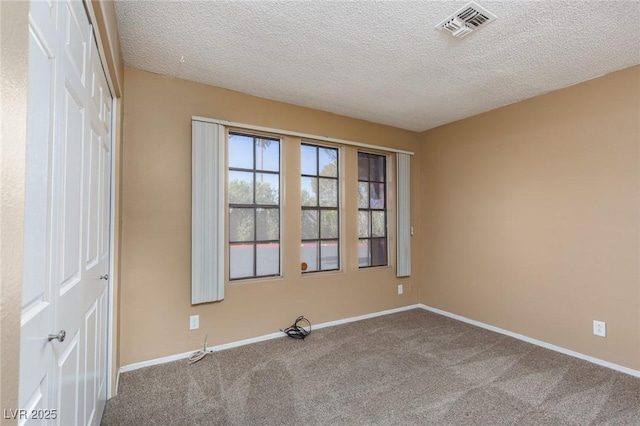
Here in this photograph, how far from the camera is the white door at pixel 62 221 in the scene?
0.81 meters

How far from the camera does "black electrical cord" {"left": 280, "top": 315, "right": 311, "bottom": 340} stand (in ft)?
10.7

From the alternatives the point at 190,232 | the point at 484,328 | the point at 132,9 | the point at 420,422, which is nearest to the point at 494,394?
the point at 420,422

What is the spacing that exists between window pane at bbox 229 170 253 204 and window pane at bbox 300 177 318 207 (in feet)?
2.04

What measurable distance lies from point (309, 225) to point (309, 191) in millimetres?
410

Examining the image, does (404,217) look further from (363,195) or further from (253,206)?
(253,206)

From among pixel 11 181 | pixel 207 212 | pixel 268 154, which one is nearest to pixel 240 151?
pixel 268 154

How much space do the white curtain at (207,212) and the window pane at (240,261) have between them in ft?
0.63

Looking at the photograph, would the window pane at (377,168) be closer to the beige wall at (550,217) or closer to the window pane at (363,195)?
the window pane at (363,195)

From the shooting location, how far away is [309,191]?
366cm

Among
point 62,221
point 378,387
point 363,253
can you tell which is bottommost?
point 378,387

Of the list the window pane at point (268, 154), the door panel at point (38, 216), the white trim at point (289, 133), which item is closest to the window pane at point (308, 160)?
the white trim at point (289, 133)

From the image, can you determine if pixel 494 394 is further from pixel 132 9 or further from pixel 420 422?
pixel 132 9

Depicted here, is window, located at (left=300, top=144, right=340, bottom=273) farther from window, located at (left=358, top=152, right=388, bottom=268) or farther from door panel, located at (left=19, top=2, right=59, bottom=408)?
door panel, located at (left=19, top=2, right=59, bottom=408)

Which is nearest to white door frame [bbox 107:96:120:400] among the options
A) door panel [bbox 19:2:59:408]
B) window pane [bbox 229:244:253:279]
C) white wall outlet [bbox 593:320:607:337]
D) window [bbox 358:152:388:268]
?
window pane [bbox 229:244:253:279]
